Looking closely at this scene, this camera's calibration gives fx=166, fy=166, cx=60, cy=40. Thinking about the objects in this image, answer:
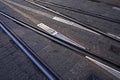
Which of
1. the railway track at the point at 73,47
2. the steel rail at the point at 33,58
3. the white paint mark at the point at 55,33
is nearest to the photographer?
the steel rail at the point at 33,58

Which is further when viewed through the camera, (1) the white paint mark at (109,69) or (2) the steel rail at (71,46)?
(2) the steel rail at (71,46)

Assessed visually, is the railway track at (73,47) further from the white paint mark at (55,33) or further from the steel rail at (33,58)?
the steel rail at (33,58)

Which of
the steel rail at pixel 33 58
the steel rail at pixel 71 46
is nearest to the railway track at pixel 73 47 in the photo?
the steel rail at pixel 71 46

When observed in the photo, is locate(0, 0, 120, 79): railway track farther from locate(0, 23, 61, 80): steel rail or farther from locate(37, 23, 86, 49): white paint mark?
locate(0, 23, 61, 80): steel rail

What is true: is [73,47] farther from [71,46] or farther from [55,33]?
[55,33]

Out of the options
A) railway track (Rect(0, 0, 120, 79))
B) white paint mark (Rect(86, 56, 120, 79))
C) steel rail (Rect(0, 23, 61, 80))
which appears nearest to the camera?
white paint mark (Rect(86, 56, 120, 79))

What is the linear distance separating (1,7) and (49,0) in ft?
9.96

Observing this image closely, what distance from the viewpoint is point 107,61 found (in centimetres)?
503

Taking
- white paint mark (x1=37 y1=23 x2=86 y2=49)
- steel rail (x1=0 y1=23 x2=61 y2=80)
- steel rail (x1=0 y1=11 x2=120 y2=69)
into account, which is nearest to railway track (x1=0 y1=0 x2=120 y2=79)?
steel rail (x1=0 y1=11 x2=120 y2=69)

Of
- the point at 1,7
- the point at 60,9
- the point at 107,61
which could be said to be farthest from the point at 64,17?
the point at 1,7

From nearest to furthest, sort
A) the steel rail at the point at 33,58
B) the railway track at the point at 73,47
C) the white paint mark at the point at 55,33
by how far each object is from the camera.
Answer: the steel rail at the point at 33,58 → the railway track at the point at 73,47 → the white paint mark at the point at 55,33

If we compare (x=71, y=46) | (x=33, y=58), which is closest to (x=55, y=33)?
(x=71, y=46)

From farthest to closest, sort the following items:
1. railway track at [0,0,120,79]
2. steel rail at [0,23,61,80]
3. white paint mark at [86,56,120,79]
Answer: railway track at [0,0,120,79] → steel rail at [0,23,61,80] → white paint mark at [86,56,120,79]

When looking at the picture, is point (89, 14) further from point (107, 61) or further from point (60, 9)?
point (107, 61)
